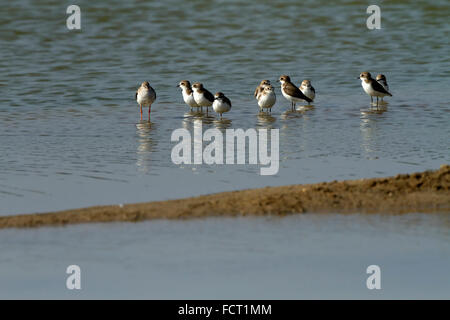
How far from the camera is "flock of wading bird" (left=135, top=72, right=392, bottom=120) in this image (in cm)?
1785

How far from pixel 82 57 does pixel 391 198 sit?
1687 cm

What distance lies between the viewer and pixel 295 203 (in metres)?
9.35

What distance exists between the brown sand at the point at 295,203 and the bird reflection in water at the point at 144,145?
260cm

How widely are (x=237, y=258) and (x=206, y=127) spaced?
8.93 metres

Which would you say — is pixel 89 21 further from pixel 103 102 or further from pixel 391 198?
pixel 391 198

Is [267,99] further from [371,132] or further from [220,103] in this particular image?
[371,132]

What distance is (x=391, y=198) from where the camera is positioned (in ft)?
31.1

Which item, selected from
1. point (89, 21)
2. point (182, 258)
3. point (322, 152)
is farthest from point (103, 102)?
point (182, 258)

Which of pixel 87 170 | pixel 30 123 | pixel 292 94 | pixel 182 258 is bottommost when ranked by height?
pixel 182 258

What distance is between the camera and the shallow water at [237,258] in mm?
7090

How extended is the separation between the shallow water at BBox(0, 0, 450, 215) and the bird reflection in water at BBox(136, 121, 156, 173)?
0.03 metres

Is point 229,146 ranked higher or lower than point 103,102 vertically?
lower

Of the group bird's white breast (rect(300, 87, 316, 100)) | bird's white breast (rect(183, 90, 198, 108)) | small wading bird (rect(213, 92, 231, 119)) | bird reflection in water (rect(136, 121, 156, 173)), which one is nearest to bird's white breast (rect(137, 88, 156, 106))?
bird's white breast (rect(183, 90, 198, 108))

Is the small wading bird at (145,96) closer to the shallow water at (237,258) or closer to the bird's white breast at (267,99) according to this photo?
the bird's white breast at (267,99)
